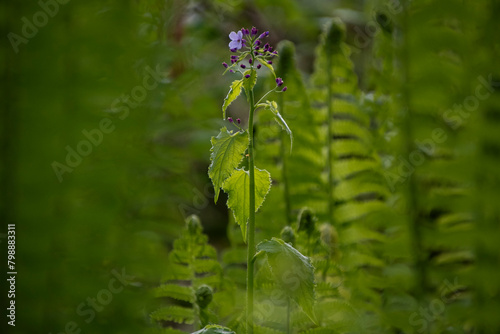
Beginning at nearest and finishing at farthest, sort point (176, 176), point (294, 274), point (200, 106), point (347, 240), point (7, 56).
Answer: point (7, 56), point (294, 274), point (347, 240), point (176, 176), point (200, 106)

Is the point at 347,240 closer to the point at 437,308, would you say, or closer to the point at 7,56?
the point at 437,308

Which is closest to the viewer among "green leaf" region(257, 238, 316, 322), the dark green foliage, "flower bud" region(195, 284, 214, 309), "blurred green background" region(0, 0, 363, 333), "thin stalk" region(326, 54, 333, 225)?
"blurred green background" region(0, 0, 363, 333)

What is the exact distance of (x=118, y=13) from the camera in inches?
24.5

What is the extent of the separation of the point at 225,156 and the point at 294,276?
0.73 feet

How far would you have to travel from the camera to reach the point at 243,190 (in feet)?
2.90

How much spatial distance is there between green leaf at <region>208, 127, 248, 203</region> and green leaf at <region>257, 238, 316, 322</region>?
136 millimetres

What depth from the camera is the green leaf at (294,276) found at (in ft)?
2.53

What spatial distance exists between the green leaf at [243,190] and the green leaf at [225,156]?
0.05 metres

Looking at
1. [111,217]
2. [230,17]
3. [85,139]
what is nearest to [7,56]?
[85,139]

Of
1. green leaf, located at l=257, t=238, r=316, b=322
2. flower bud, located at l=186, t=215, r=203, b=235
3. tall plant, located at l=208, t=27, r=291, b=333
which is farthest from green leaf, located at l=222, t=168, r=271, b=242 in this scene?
flower bud, located at l=186, t=215, r=203, b=235

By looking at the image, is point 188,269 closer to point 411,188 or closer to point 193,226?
point 193,226

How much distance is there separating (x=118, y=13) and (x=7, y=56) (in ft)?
0.46

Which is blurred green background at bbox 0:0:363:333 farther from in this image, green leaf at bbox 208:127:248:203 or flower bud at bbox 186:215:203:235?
flower bud at bbox 186:215:203:235

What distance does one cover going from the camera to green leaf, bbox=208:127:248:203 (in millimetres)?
817
